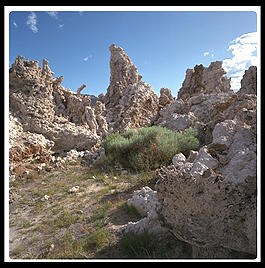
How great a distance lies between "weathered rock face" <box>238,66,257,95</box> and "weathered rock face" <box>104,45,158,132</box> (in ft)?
14.4

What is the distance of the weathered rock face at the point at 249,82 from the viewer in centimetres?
968

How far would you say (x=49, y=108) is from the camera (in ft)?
27.0

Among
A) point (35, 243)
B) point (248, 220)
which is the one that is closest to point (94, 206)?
point (35, 243)

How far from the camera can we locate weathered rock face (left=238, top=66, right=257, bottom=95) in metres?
9.68

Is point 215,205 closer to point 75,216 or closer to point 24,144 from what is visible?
point 75,216

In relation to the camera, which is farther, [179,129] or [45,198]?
[179,129]

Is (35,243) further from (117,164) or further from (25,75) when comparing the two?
(25,75)

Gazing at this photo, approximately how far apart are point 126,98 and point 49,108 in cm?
466

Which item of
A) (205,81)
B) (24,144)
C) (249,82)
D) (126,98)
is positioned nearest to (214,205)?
(24,144)

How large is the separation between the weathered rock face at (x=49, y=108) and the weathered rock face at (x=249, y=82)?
6.84 m

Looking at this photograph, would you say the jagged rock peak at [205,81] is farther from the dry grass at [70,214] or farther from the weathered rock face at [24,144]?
the dry grass at [70,214]

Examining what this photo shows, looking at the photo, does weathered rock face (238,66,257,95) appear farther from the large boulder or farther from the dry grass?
the large boulder

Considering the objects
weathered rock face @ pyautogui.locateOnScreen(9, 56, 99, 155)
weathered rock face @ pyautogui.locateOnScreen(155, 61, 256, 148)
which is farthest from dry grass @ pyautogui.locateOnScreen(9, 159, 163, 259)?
weathered rock face @ pyautogui.locateOnScreen(155, 61, 256, 148)

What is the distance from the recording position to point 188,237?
221 centimetres
